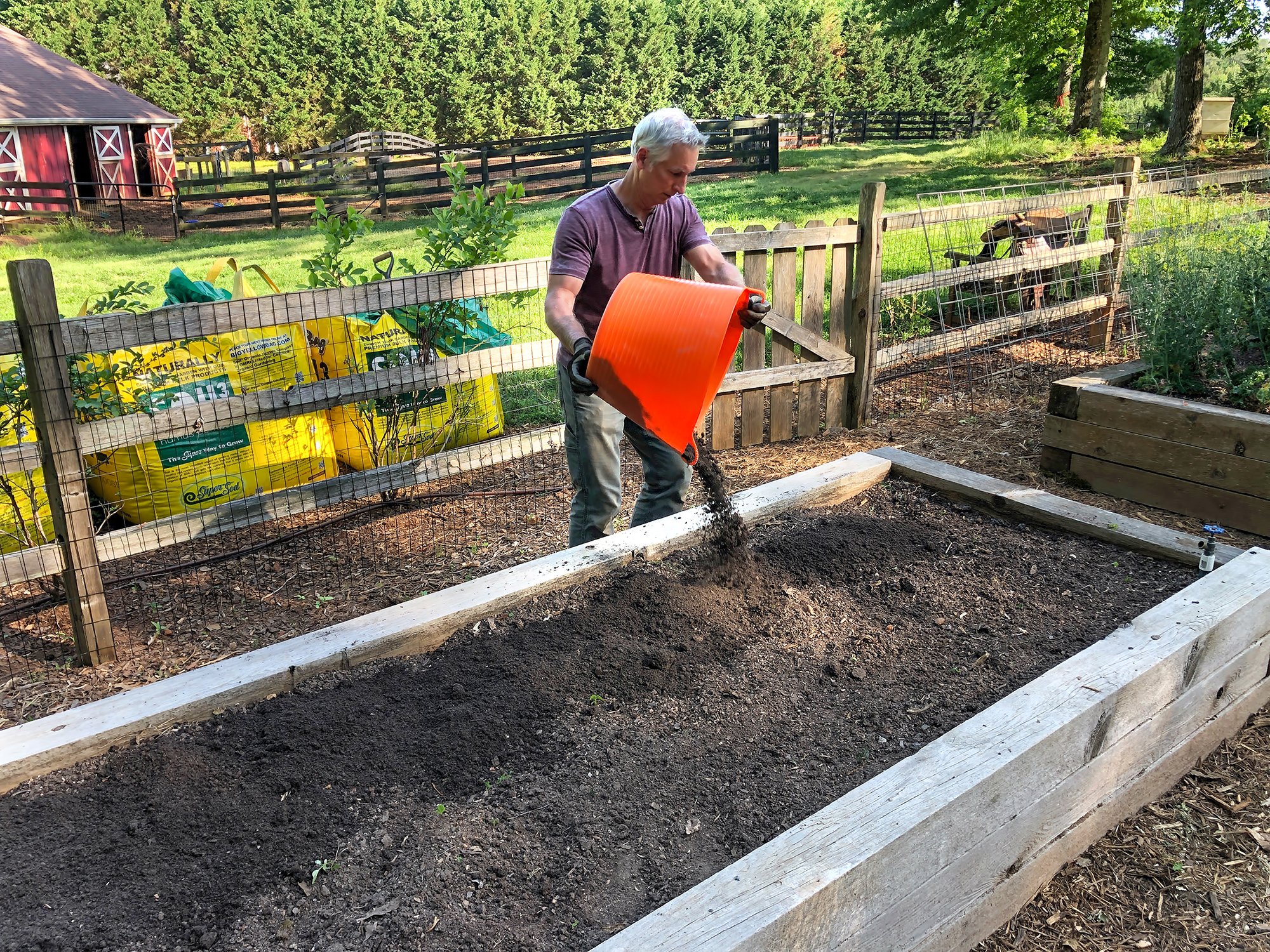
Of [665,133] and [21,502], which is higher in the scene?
[665,133]

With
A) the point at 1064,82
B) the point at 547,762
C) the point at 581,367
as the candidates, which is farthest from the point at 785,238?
the point at 1064,82

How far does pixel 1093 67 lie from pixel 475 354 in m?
19.3

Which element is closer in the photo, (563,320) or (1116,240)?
(563,320)

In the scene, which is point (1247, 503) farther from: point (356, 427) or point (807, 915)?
point (356, 427)

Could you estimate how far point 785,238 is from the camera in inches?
198

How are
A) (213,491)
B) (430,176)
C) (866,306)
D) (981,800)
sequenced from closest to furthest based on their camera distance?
(981,800), (213,491), (866,306), (430,176)

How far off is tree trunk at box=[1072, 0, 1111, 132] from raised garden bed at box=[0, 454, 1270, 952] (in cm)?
1916

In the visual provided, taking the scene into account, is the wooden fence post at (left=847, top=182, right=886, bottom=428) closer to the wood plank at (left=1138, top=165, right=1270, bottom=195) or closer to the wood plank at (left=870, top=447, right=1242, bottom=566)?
the wood plank at (left=870, top=447, right=1242, bottom=566)

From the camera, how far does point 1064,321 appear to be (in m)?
7.86

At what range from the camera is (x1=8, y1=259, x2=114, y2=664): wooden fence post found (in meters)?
2.80

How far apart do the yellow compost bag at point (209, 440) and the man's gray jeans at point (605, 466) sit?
1.35 m

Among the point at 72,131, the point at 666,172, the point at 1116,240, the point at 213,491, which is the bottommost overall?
the point at 213,491

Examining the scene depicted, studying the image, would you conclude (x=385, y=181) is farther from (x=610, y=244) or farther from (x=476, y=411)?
(x=610, y=244)

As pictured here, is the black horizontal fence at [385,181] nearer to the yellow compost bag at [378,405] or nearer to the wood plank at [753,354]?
the wood plank at [753,354]
